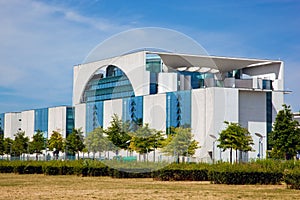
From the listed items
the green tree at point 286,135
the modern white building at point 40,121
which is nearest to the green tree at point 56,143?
the modern white building at point 40,121

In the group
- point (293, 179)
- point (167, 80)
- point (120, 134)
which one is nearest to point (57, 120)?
point (167, 80)

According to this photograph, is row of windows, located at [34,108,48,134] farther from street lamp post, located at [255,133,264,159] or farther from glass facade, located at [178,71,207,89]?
street lamp post, located at [255,133,264,159]

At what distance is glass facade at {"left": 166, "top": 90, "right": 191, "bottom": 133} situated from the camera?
6112 cm

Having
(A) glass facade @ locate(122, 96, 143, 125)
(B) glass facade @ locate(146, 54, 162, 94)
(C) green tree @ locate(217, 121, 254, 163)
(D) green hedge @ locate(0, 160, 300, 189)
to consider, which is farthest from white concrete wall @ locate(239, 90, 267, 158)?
(A) glass facade @ locate(122, 96, 143, 125)

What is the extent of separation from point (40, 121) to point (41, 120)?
39 cm

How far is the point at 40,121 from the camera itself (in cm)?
10819

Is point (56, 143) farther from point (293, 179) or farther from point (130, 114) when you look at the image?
point (293, 179)

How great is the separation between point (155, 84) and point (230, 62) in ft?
52.5

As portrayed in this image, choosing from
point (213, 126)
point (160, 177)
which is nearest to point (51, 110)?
point (213, 126)

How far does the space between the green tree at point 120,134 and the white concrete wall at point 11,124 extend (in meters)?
76.6

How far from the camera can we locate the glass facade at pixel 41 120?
107 m

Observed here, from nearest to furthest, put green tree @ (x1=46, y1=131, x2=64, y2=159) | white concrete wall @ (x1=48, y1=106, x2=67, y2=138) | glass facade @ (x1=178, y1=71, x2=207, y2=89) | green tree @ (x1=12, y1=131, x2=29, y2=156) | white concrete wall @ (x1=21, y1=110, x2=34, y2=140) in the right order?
glass facade @ (x1=178, y1=71, x2=207, y2=89), green tree @ (x1=46, y1=131, x2=64, y2=159), green tree @ (x1=12, y1=131, x2=29, y2=156), white concrete wall @ (x1=48, y1=106, x2=67, y2=138), white concrete wall @ (x1=21, y1=110, x2=34, y2=140)

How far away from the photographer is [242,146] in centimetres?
6656

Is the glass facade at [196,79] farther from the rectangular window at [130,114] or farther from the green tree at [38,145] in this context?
the rectangular window at [130,114]
